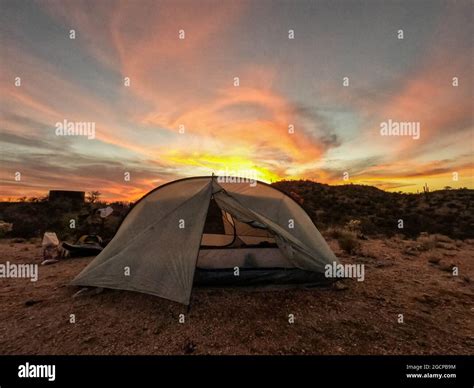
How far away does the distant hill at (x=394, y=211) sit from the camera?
47.1 feet

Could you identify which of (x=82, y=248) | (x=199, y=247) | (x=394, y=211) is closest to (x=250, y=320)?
(x=199, y=247)

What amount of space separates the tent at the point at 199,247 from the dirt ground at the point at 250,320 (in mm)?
371

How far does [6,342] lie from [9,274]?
3.85 meters

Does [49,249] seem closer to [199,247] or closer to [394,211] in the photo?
[199,247]

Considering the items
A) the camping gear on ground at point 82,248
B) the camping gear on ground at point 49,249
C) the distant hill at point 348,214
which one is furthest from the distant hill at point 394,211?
the camping gear on ground at point 49,249

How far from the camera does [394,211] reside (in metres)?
20.3

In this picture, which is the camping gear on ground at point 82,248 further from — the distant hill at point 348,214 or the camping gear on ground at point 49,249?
the distant hill at point 348,214

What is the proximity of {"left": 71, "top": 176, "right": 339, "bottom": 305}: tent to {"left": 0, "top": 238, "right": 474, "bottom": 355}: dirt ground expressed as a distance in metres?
0.37

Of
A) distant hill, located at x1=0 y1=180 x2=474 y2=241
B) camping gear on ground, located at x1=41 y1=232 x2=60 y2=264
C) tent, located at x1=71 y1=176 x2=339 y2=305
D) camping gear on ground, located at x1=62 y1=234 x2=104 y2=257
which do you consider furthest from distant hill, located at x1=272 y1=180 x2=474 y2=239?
camping gear on ground, located at x1=41 y1=232 x2=60 y2=264

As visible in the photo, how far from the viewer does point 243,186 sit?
5664 millimetres
